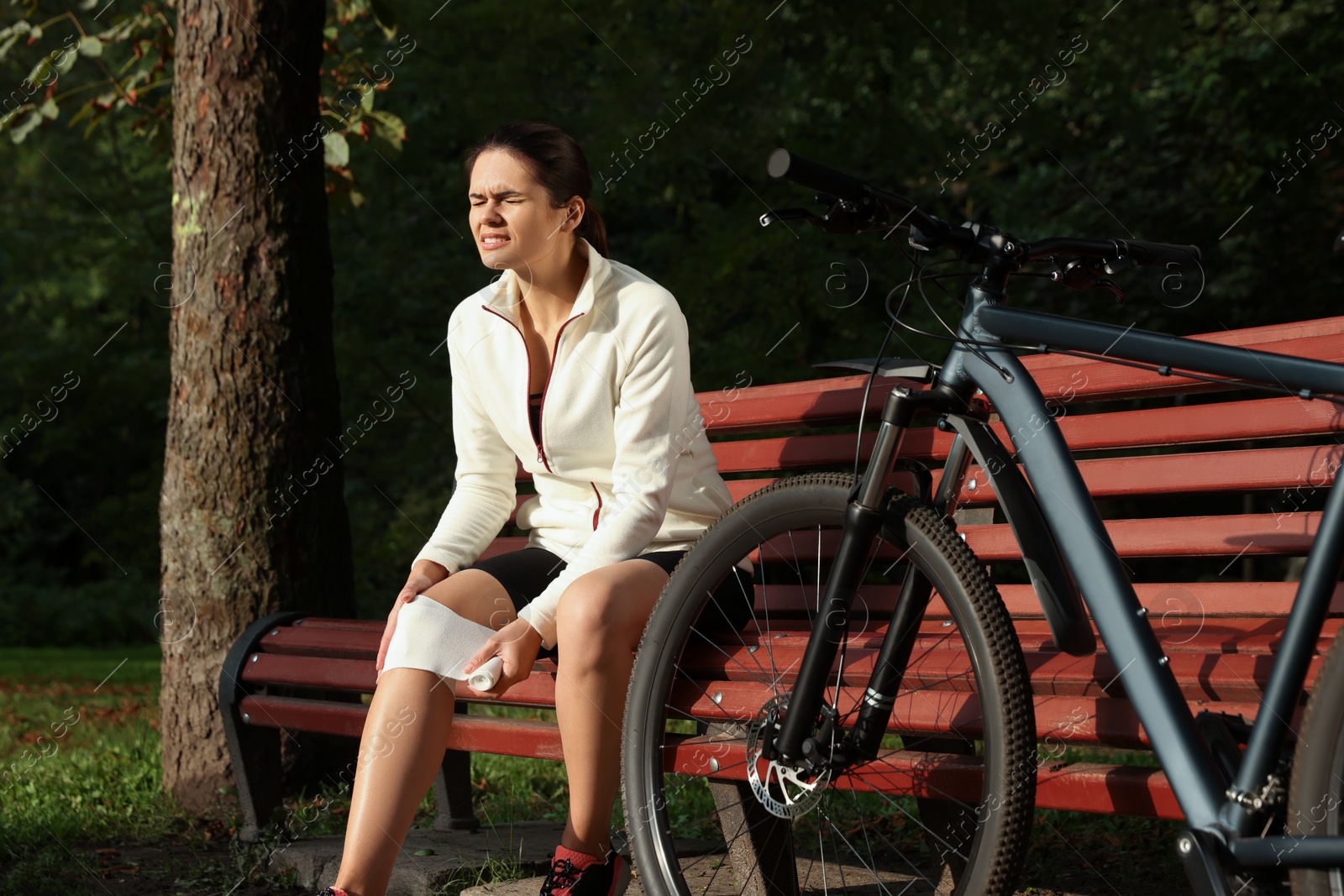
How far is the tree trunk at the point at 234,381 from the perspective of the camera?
4.14 meters

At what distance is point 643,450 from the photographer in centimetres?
279

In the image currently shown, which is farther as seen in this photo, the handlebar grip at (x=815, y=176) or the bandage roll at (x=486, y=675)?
the bandage roll at (x=486, y=675)

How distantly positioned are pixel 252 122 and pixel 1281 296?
23.7 feet

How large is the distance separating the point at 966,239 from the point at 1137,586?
818 mm

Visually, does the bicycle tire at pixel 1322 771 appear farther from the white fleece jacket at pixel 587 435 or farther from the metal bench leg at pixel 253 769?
the metal bench leg at pixel 253 769

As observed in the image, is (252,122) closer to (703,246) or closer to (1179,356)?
(1179,356)

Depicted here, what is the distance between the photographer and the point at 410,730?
262 centimetres

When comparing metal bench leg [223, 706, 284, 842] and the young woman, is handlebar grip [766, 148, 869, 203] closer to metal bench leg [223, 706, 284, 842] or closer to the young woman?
the young woman

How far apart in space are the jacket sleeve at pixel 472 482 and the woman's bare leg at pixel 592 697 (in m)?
0.61

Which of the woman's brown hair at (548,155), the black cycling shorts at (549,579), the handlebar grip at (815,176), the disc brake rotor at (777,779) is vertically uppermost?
the woman's brown hair at (548,155)

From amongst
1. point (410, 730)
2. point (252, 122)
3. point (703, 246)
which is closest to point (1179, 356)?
point (410, 730)

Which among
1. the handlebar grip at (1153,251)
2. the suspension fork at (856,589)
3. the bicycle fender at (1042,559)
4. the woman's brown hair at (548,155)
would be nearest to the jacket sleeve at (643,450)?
the woman's brown hair at (548,155)

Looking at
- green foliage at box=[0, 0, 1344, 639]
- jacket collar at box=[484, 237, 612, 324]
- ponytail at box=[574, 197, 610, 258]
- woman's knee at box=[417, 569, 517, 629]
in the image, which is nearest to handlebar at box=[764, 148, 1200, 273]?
jacket collar at box=[484, 237, 612, 324]

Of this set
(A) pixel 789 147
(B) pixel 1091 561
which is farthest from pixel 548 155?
(A) pixel 789 147
